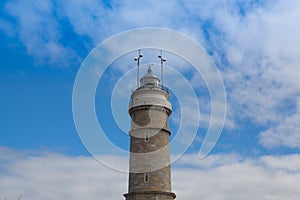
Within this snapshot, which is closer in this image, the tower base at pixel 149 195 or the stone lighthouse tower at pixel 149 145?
the tower base at pixel 149 195

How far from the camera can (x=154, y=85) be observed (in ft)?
111

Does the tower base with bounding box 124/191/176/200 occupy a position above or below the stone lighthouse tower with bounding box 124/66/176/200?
below

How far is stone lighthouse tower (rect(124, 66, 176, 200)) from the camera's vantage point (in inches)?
1168

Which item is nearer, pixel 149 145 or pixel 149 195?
pixel 149 195

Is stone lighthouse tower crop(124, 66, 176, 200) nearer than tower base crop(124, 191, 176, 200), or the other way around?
tower base crop(124, 191, 176, 200)

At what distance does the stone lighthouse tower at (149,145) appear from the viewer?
2967cm

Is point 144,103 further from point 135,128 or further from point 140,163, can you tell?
point 140,163

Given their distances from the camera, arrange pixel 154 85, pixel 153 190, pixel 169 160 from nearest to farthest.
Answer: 1. pixel 153 190
2. pixel 169 160
3. pixel 154 85

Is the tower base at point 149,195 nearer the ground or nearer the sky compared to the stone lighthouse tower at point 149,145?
nearer the ground

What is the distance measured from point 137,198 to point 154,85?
892cm

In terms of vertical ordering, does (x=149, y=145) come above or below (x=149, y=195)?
above

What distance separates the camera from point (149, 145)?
30.8m

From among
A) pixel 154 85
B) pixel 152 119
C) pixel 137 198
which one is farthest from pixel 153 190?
pixel 154 85

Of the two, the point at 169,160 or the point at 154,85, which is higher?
the point at 154,85
